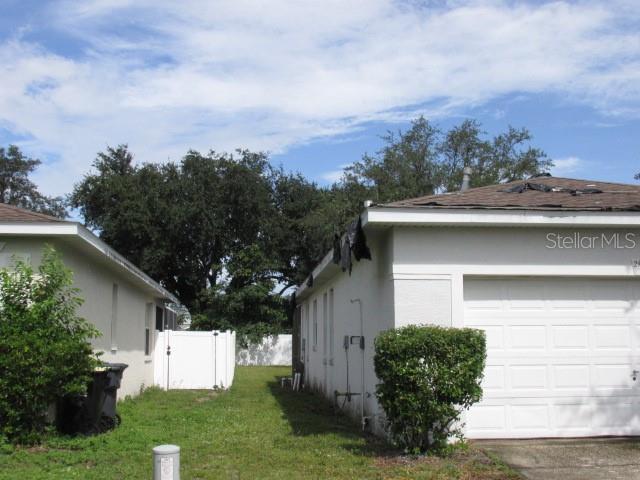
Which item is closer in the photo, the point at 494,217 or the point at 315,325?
the point at 494,217

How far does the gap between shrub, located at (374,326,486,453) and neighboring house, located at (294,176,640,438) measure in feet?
3.55

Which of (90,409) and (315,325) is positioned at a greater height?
(315,325)

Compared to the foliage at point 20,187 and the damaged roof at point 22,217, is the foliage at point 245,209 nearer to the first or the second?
the foliage at point 20,187

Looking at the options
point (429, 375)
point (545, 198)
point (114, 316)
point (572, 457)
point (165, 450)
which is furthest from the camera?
point (114, 316)

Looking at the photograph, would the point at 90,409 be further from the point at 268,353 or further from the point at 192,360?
the point at 268,353

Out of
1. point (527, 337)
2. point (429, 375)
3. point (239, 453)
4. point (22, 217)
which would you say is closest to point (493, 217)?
point (527, 337)

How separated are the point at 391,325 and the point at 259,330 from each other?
31.3m

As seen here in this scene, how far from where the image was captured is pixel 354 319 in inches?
472

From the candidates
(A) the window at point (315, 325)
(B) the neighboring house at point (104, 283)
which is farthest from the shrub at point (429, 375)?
(A) the window at point (315, 325)

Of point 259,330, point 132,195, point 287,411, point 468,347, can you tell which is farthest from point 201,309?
point 468,347

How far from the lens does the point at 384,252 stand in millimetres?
9375

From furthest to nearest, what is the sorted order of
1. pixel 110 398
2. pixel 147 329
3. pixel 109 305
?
pixel 147 329, pixel 109 305, pixel 110 398

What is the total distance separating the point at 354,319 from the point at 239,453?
4001mm

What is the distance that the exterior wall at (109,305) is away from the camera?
32.5ft
